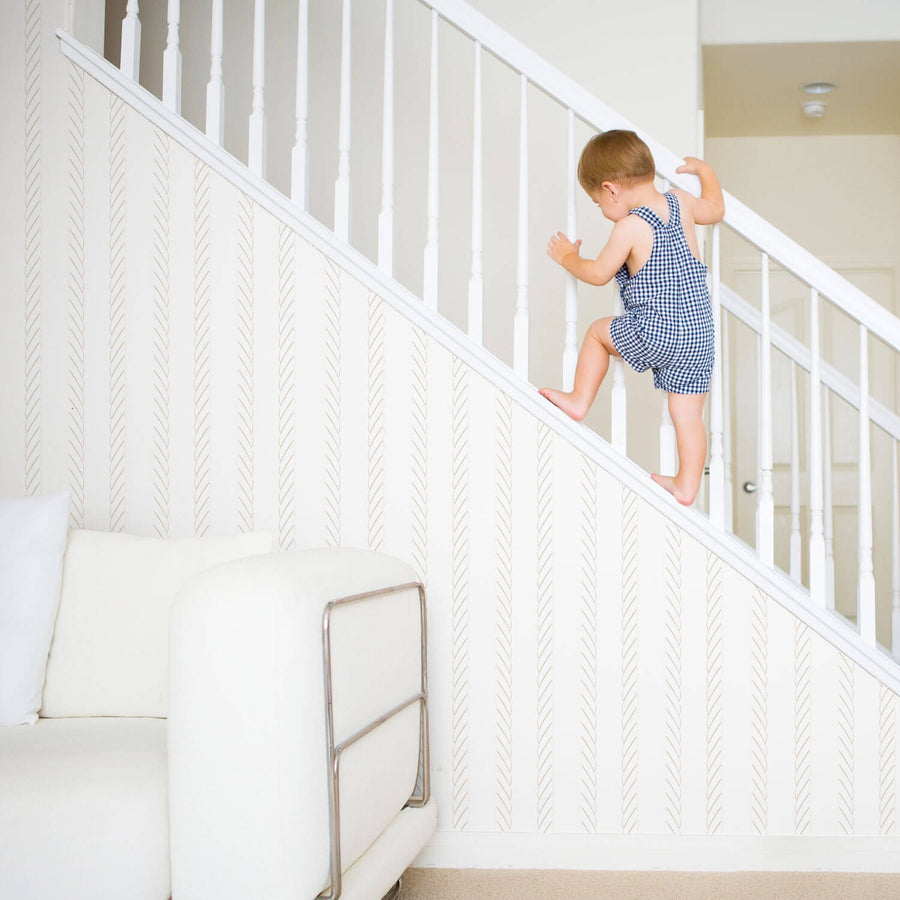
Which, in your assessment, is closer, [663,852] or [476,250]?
[663,852]

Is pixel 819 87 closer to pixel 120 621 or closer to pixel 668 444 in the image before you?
pixel 668 444

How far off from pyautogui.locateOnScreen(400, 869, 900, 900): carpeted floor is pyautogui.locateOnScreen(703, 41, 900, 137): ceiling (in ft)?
9.98

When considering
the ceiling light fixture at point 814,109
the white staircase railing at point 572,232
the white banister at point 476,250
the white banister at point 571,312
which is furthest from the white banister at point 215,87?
the ceiling light fixture at point 814,109

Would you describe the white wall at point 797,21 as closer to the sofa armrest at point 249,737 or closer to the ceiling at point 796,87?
the ceiling at point 796,87

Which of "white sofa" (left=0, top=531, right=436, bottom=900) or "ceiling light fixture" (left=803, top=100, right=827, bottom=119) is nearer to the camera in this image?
"white sofa" (left=0, top=531, right=436, bottom=900)

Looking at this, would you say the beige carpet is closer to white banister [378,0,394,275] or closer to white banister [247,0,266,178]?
white banister [378,0,394,275]

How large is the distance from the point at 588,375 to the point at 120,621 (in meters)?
1.13

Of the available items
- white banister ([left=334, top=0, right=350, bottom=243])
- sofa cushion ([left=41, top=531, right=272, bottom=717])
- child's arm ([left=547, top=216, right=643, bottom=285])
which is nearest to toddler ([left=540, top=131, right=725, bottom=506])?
child's arm ([left=547, top=216, right=643, bottom=285])

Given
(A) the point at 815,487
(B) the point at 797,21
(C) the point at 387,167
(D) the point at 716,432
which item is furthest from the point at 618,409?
(B) the point at 797,21

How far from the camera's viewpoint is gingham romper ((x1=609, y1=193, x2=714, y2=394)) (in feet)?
6.54

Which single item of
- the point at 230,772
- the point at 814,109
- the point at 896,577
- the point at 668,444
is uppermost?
the point at 814,109

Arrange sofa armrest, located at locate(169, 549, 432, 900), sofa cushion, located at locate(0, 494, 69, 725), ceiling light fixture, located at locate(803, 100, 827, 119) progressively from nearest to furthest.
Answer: sofa armrest, located at locate(169, 549, 432, 900)
sofa cushion, located at locate(0, 494, 69, 725)
ceiling light fixture, located at locate(803, 100, 827, 119)

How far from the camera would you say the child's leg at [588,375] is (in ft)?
6.83

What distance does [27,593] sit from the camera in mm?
1803
